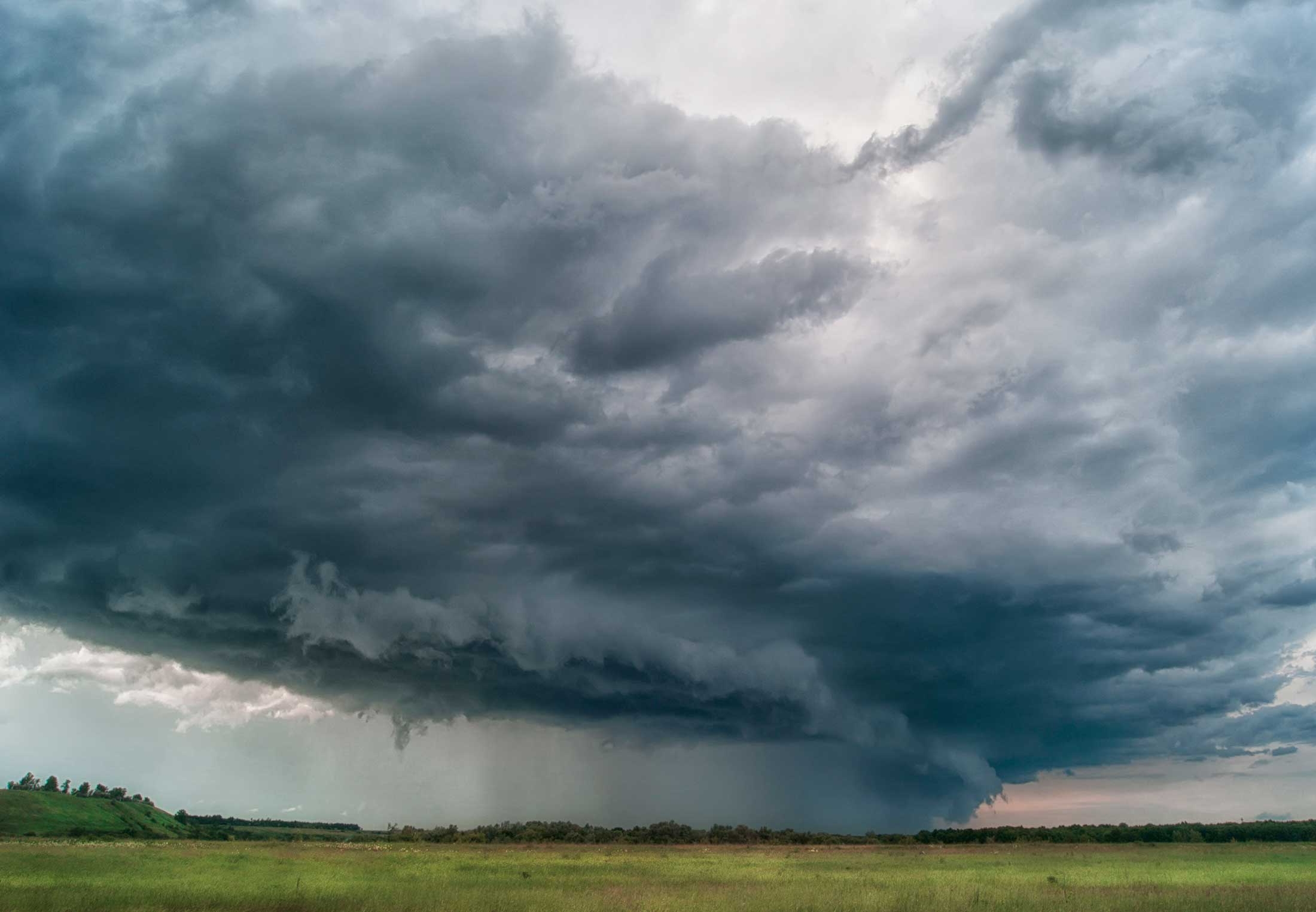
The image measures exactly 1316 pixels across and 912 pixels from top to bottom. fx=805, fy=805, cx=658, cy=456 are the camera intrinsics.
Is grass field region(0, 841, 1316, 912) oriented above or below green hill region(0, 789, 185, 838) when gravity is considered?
above

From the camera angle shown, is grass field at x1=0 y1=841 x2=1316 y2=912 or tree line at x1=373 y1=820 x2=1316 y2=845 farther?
tree line at x1=373 y1=820 x2=1316 y2=845

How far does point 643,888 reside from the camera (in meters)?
49.8

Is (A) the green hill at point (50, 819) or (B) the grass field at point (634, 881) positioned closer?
(B) the grass field at point (634, 881)

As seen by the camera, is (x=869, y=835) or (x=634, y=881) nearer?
(x=634, y=881)

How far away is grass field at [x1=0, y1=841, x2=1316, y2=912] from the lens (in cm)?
4069

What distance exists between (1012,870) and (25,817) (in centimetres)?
19588

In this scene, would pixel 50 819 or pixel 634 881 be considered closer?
pixel 634 881

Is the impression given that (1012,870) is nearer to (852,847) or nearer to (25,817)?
(852,847)

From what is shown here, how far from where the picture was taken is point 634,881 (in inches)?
2232

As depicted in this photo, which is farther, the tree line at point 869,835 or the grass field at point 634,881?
the tree line at point 869,835

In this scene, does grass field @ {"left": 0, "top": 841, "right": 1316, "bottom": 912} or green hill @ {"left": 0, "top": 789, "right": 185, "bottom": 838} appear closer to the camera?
grass field @ {"left": 0, "top": 841, "right": 1316, "bottom": 912}

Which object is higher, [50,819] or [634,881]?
[634,881]

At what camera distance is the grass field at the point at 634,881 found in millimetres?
40688

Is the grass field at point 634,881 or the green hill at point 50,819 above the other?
the grass field at point 634,881
